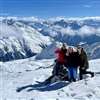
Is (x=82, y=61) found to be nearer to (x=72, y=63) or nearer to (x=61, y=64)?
(x=72, y=63)

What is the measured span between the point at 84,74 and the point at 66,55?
1979 millimetres

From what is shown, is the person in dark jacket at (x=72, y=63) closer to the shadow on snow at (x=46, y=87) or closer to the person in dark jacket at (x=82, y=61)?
the person in dark jacket at (x=82, y=61)

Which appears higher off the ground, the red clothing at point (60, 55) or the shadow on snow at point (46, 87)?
the red clothing at point (60, 55)

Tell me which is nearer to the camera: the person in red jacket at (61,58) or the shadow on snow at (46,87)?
the shadow on snow at (46,87)

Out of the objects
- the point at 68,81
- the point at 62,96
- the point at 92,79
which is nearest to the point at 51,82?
the point at 68,81

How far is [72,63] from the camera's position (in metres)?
22.2

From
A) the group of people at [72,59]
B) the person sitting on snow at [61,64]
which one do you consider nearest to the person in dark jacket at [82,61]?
the group of people at [72,59]

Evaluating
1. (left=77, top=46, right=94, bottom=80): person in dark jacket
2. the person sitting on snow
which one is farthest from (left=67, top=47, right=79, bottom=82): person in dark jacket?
the person sitting on snow

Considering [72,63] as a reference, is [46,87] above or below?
below

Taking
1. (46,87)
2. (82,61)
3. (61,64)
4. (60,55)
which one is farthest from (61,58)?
(46,87)

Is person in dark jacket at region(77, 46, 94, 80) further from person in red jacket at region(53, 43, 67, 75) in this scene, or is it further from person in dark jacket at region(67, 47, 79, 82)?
person in red jacket at region(53, 43, 67, 75)

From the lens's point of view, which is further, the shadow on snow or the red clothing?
the red clothing

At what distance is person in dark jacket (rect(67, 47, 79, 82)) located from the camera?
22.0 m

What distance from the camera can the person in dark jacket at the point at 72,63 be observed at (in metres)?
22.0
